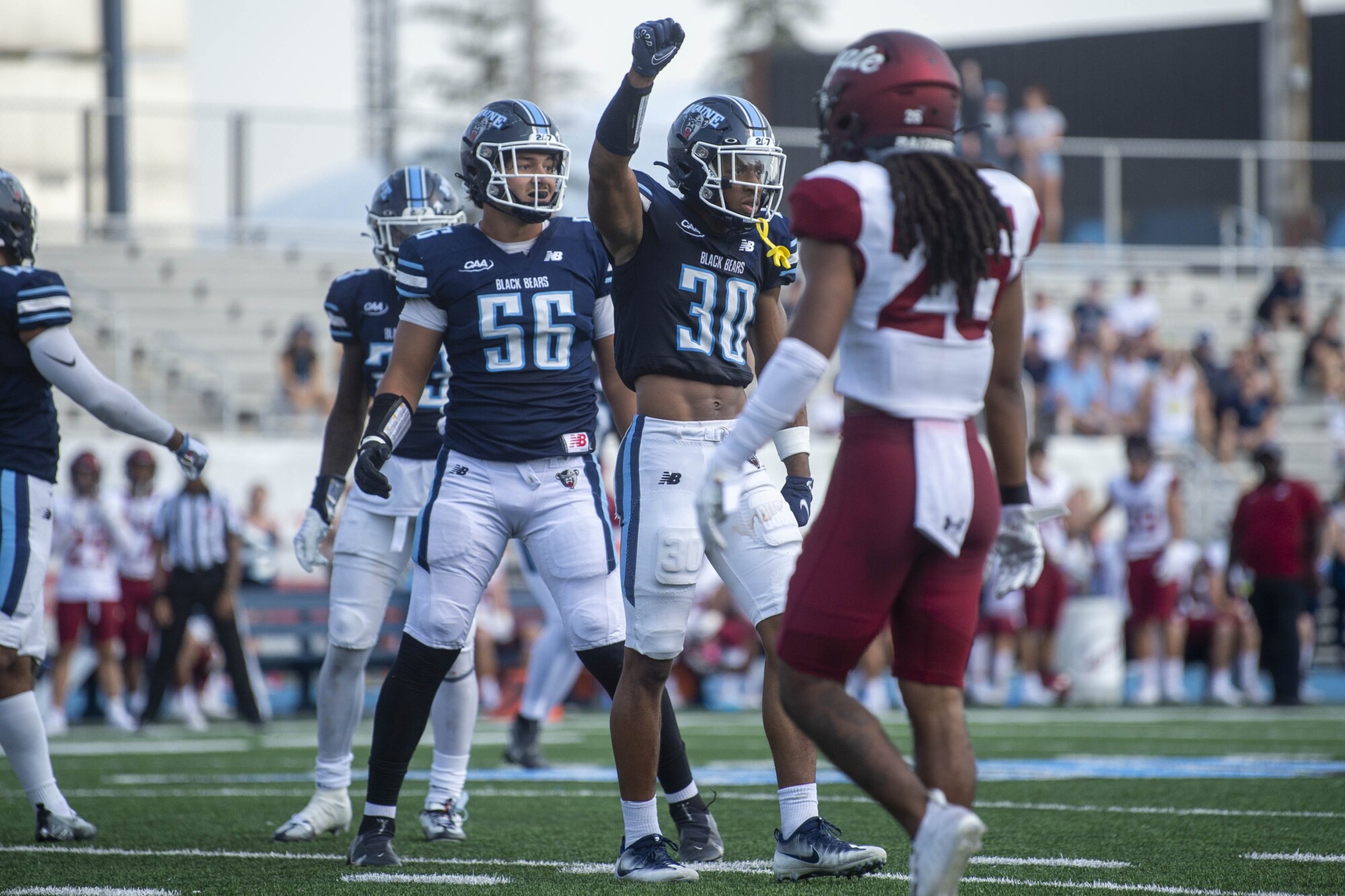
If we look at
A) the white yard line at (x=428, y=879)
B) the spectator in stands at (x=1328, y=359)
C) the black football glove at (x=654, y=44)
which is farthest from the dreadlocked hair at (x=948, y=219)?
the spectator in stands at (x=1328, y=359)

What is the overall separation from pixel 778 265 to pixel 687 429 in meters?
0.59

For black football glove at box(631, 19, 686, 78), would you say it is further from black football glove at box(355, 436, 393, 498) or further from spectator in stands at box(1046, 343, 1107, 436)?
spectator in stands at box(1046, 343, 1107, 436)

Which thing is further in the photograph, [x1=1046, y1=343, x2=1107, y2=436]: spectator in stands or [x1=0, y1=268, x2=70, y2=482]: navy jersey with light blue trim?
[x1=1046, y1=343, x2=1107, y2=436]: spectator in stands

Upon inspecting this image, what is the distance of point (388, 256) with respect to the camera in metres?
5.55

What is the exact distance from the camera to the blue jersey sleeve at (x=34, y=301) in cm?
493

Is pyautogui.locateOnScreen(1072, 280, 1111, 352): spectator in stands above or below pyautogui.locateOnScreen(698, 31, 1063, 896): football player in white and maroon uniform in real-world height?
above

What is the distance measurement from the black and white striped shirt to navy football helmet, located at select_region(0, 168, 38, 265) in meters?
6.16

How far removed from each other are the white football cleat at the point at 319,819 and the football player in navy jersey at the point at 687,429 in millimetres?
1298

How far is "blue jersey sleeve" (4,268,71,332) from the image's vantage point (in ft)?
16.2

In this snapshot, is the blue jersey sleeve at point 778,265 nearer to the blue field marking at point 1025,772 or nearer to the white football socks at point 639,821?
the white football socks at point 639,821

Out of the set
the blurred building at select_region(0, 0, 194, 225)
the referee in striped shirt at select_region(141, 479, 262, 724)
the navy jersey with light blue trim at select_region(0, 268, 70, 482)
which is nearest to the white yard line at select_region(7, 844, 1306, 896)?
the navy jersey with light blue trim at select_region(0, 268, 70, 482)

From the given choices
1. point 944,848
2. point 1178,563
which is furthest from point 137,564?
point 944,848

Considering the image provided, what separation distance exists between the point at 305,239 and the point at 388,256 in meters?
12.4

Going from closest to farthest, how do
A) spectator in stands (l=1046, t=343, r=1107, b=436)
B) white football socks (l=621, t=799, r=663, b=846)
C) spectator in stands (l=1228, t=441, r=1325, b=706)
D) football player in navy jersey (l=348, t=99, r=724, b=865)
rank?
white football socks (l=621, t=799, r=663, b=846) → football player in navy jersey (l=348, t=99, r=724, b=865) → spectator in stands (l=1228, t=441, r=1325, b=706) → spectator in stands (l=1046, t=343, r=1107, b=436)
